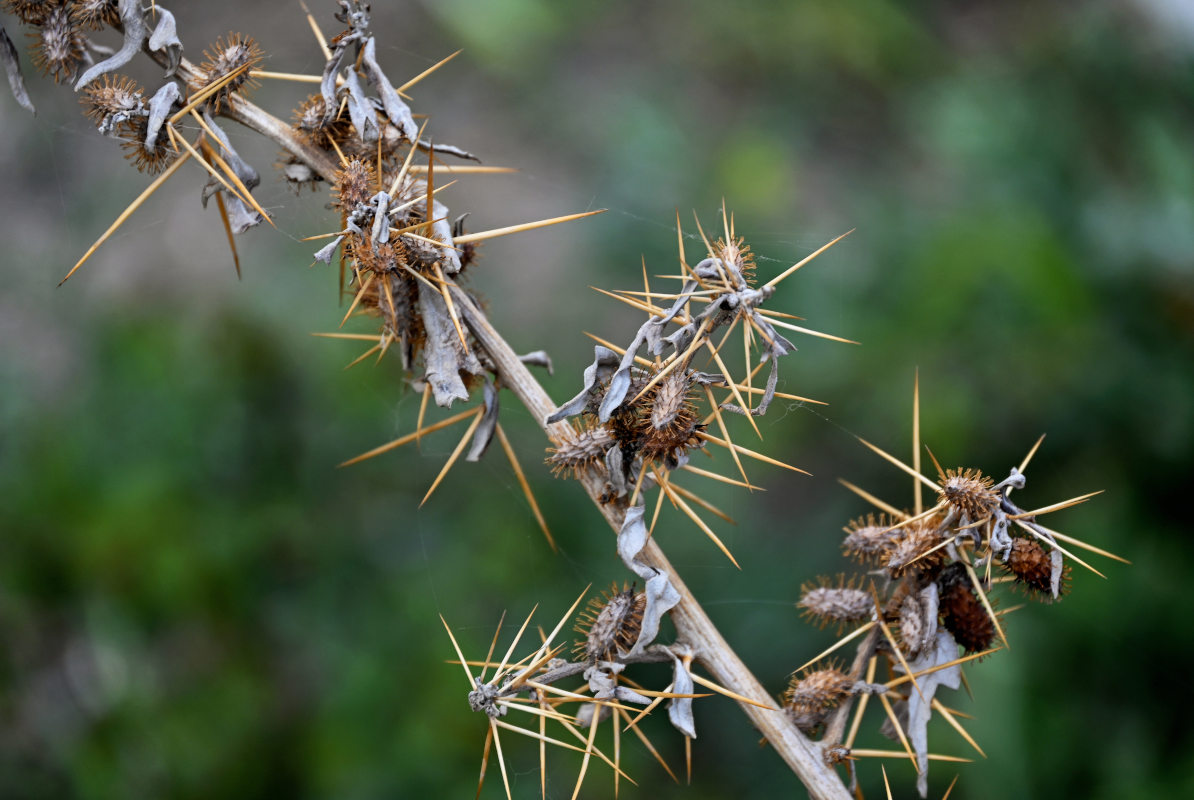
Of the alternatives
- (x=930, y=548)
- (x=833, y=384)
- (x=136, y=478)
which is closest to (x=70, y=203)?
(x=136, y=478)

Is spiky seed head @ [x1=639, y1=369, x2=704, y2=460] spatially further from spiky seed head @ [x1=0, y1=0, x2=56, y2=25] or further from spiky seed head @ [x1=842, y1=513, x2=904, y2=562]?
spiky seed head @ [x1=0, y1=0, x2=56, y2=25]

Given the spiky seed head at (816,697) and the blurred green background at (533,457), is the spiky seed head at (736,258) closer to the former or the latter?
the spiky seed head at (816,697)

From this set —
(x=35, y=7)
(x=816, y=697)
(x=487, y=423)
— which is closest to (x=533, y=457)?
(x=487, y=423)

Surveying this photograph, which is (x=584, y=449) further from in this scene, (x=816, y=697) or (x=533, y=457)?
(x=533, y=457)

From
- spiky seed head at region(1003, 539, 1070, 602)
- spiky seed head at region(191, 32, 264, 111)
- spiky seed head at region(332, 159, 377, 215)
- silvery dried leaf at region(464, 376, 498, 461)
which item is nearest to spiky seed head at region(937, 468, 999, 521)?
spiky seed head at region(1003, 539, 1070, 602)

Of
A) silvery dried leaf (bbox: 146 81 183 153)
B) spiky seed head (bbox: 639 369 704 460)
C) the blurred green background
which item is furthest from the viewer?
the blurred green background

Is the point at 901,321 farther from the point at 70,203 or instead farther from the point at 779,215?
the point at 70,203
